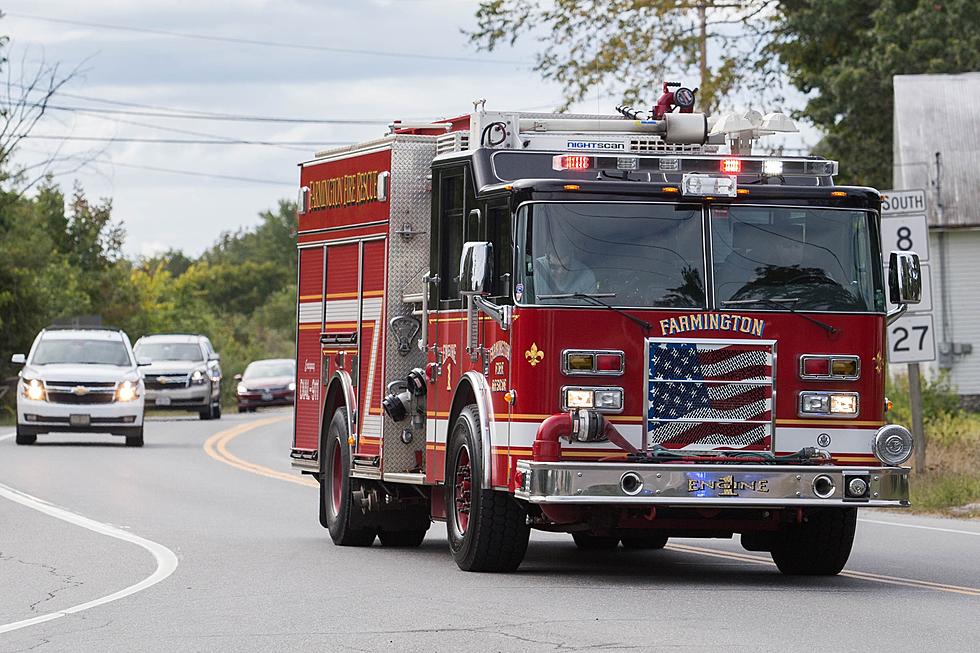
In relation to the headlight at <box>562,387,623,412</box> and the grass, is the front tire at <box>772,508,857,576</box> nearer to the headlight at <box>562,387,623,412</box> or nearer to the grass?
the headlight at <box>562,387,623,412</box>

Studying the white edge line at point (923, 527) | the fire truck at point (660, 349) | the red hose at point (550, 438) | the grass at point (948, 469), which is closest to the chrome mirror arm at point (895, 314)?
the fire truck at point (660, 349)

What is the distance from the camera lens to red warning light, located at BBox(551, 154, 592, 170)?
13414mm

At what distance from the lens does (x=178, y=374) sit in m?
42.3

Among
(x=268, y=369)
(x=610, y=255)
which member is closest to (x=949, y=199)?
(x=268, y=369)

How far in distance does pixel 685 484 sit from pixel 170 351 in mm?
31070

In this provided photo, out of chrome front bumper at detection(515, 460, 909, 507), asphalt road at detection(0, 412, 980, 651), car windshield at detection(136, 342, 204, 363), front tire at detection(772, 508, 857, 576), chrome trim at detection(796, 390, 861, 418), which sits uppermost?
car windshield at detection(136, 342, 204, 363)

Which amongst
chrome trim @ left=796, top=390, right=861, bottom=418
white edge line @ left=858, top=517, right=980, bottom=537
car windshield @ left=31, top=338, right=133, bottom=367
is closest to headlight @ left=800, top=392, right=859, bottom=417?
chrome trim @ left=796, top=390, right=861, bottom=418

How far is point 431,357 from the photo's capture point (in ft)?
49.3

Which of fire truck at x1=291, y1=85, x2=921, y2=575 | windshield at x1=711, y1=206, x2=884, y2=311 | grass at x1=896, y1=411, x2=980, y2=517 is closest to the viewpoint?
fire truck at x1=291, y1=85, x2=921, y2=575

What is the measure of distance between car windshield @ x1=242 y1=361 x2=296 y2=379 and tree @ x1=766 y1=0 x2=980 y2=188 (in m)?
15.3

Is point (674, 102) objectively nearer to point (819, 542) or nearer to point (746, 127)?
point (746, 127)

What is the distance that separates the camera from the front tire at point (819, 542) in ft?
45.5

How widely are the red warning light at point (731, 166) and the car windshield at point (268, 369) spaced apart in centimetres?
3974

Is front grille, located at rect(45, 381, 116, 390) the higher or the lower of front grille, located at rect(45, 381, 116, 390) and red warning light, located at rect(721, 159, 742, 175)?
the lower
